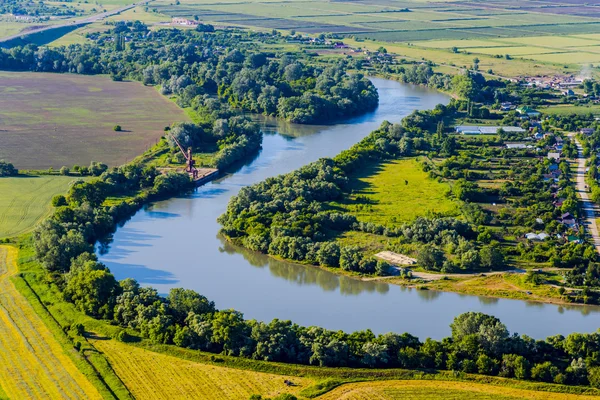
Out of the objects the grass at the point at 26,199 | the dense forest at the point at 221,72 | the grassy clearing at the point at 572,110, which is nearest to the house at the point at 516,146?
the grassy clearing at the point at 572,110

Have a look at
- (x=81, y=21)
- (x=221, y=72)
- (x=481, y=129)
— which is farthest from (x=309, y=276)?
(x=81, y=21)

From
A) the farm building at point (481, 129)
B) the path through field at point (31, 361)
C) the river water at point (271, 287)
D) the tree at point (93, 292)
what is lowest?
the path through field at point (31, 361)

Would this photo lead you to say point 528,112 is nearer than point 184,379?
No

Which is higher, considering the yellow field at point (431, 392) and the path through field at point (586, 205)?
the path through field at point (586, 205)

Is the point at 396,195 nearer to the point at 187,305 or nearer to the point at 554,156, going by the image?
the point at 554,156

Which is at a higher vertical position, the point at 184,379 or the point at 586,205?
the point at 586,205

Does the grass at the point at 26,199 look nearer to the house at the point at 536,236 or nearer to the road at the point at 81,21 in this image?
the house at the point at 536,236

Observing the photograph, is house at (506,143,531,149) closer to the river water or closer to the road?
the river water
